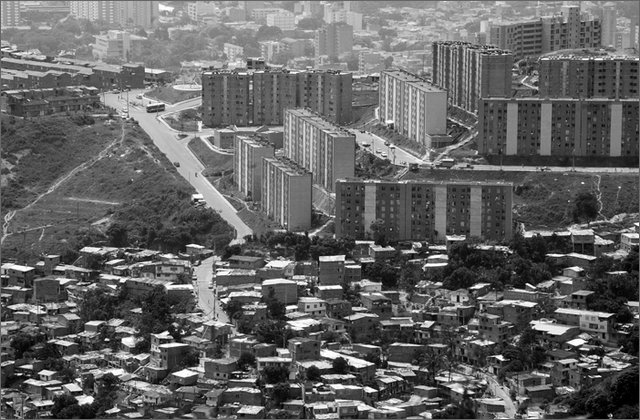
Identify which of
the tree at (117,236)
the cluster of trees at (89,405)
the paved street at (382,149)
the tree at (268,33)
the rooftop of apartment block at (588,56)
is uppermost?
the rooftop of apartment block at (588,56)

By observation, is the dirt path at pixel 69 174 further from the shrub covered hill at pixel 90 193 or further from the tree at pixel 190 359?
the tree at pixel 190 359

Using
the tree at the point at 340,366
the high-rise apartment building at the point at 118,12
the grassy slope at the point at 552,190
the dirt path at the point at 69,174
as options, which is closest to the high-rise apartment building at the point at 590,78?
the grassy slope at the point at 552,190

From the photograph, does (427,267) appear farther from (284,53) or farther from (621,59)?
(284,53)

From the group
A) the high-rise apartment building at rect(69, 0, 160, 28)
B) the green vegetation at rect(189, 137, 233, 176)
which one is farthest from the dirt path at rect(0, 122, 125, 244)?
the high-rise apartment building at rect(69, 0, 160, 28)

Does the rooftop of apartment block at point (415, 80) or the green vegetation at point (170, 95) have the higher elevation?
the rooftop of apartment block at point (415, 80)

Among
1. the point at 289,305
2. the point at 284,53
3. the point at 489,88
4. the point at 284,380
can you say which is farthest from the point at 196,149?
the point at 284,53

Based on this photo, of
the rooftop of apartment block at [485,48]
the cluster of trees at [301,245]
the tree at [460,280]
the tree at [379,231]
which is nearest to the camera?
the tree at [460,280]
